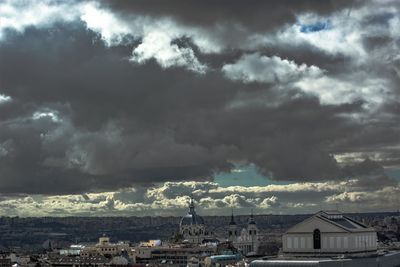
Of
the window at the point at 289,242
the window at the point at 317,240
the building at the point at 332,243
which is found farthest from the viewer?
the window at the point at 289,242

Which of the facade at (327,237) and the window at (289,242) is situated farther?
the window at (289,242)

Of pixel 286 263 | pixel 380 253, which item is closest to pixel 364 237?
pixel 380 253

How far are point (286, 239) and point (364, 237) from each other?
12.7 m

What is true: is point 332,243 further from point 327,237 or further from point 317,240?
point 317,240

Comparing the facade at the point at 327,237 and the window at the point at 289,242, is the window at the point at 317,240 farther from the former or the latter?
the window at the point at 289,242

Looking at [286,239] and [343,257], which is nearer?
[343,257]

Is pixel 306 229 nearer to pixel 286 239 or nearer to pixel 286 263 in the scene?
pixel 286 239

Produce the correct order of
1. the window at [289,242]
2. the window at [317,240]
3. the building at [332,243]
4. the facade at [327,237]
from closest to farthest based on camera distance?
1. the building at [332,243]
2. the facade at [327,237]
3. the window at [317,240]
4. the window at [289,242]

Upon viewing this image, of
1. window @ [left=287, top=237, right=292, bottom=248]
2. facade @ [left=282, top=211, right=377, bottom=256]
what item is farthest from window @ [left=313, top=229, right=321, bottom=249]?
window @ [left=287, top=237, right=292, bottom=248]

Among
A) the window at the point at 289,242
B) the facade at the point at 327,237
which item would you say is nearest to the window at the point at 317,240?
the facade at the point at 327,237

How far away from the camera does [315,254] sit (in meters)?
156

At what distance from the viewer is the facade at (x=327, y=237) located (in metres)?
156

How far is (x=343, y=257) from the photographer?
494ft

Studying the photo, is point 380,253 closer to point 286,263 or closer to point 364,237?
point 364,237
